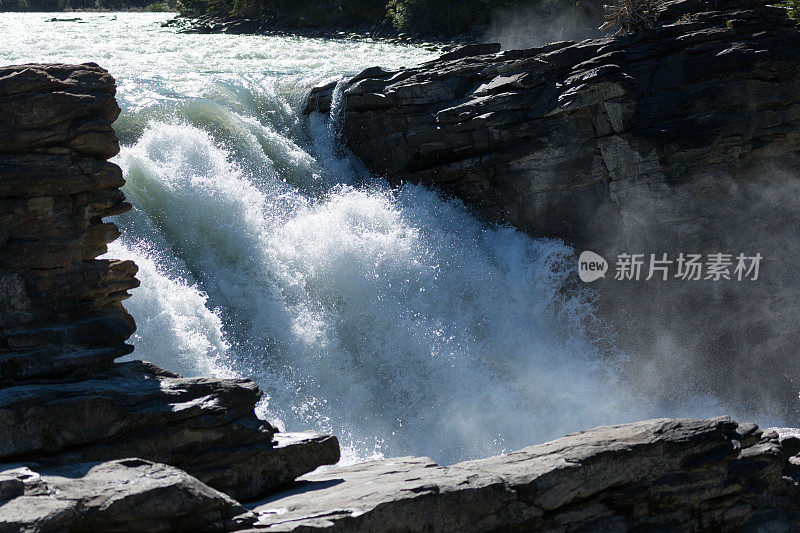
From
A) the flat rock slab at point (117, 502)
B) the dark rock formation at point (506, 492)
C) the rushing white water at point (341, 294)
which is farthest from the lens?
the rushing white water at point (341, 294)

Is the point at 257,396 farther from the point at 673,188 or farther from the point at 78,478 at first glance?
the point at 673,188

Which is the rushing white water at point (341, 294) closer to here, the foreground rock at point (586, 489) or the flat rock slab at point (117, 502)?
the foreground rock at point (586, 489)

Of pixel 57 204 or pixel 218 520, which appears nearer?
pixel 218 520

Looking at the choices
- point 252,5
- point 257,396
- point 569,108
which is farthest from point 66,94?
point 252,5

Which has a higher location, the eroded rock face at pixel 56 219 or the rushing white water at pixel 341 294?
the eroded rock face at pixel 56 219

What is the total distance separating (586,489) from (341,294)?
22.8ft

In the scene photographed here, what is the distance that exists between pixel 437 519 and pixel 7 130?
557 centimetres

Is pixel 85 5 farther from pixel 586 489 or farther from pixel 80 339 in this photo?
pixel 586 489

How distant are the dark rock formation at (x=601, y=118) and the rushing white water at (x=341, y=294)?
2.49 feet

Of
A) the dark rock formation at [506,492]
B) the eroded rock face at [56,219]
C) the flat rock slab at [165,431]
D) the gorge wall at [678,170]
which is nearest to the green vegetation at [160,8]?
the gorge wall at [678,170]

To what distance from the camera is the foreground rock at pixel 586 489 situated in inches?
230

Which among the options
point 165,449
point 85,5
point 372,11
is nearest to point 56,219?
point 165,449

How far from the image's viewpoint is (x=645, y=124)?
13703 millimetres

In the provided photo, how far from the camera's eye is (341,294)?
513 inches
